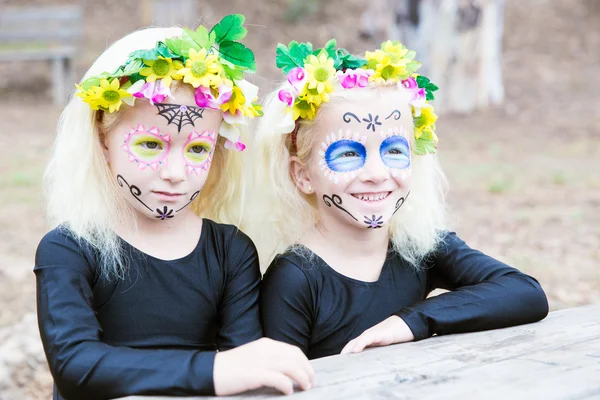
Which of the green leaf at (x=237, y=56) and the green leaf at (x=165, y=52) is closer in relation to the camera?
the green leaf at (x=165, y=52)

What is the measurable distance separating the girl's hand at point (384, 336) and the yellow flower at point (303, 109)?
0.66m

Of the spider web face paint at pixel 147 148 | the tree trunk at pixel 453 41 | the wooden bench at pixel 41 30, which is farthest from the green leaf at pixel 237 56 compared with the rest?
the wooden bench at pixel 41 30

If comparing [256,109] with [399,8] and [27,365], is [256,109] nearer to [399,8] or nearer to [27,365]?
[27,365]

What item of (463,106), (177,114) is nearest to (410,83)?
(177,114)

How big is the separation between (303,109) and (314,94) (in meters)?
0.07

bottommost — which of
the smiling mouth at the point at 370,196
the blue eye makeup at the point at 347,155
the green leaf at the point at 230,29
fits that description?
the smiling mouth at the point at 370,196

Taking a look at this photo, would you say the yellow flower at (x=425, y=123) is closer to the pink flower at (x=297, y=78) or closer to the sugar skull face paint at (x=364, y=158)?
the sugar skull face paint at (x=364, y=158)

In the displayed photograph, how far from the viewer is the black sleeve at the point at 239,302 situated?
2.41 metres

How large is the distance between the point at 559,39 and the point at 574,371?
13721mm

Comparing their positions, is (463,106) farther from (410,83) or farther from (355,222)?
(355,222)

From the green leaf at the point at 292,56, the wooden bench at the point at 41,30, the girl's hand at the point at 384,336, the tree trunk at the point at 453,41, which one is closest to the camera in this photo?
the girl's hand at the point at 384,336

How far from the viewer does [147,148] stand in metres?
2.27

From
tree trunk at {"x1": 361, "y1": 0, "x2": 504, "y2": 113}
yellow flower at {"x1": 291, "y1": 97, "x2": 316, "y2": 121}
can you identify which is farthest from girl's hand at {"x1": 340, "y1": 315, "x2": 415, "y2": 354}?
tree trunk at {"x1": 361, "y1": 0, "x2": 504, "y2": 113}

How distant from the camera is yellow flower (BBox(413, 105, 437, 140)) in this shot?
2.60m
